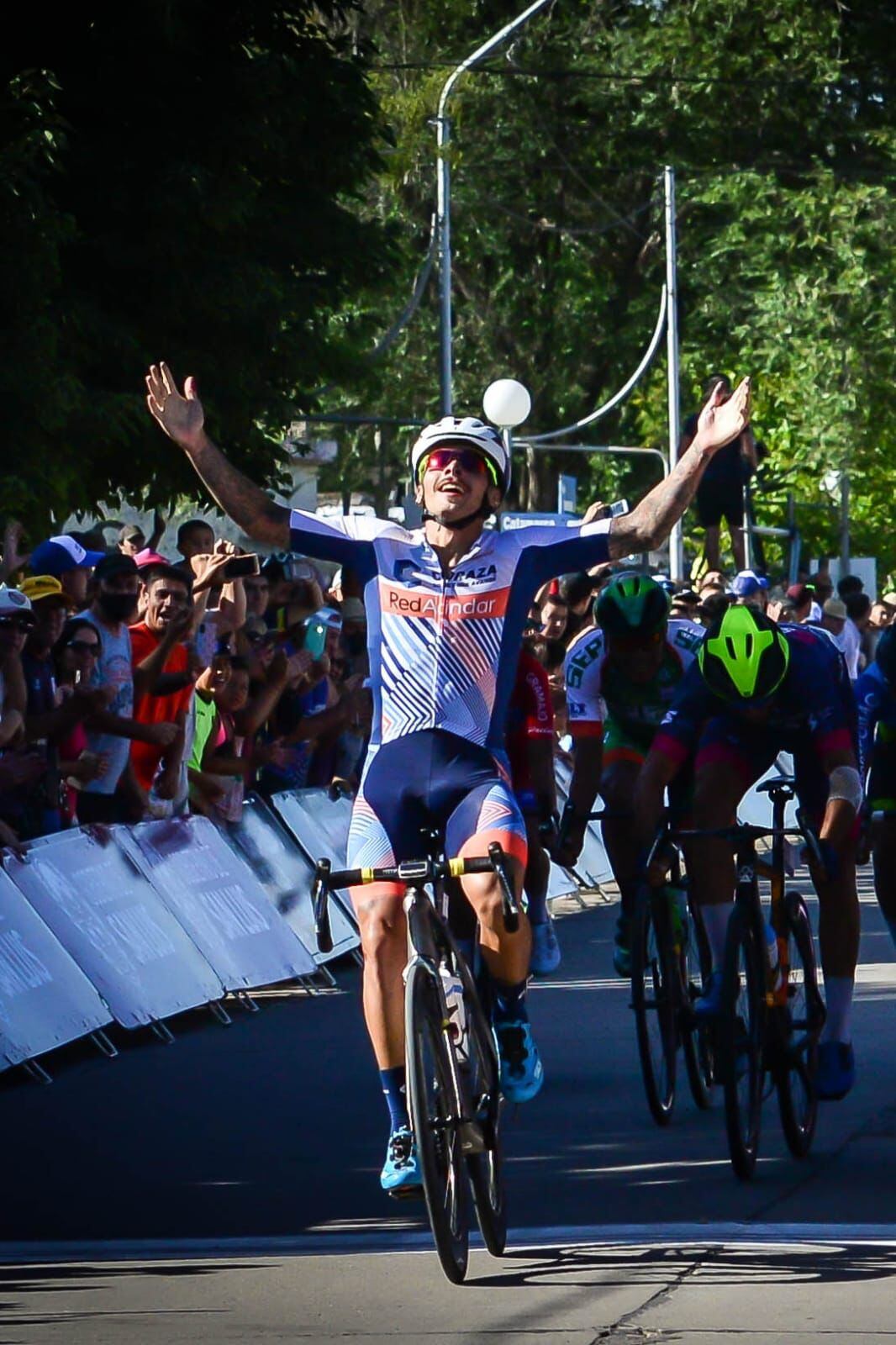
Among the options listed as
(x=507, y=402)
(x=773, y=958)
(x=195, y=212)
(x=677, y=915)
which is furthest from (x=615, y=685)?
(x=507, y=402)

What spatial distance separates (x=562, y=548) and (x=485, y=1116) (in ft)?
5.04

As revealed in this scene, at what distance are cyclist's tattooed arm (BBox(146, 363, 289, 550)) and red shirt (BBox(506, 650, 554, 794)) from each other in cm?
256

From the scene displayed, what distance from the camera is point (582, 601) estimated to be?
58.6 ft

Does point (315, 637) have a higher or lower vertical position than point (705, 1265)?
lower

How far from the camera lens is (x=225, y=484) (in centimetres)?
738

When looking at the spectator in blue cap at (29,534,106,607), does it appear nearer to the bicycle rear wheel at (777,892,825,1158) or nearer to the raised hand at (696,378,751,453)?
the bicycle rear wheel at (777,892,825,1158)

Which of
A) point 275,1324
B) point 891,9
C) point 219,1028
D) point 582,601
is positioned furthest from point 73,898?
point 891,9

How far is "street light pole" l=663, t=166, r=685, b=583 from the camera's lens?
37281 millimetres

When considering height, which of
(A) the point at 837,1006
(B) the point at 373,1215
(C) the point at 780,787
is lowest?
(B) the point at 373,1215

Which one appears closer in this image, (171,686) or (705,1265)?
(705,1265)

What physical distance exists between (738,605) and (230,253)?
1316 cm

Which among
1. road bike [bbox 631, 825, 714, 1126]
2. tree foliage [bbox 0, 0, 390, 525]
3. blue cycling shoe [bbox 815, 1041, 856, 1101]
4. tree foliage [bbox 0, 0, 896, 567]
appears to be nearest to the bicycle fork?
blue cycling shoe [bbox 815, 1041, 856, 1101]

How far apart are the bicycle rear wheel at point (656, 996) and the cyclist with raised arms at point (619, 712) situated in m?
0.72

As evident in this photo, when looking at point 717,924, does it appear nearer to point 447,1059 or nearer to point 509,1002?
point 509,1002
